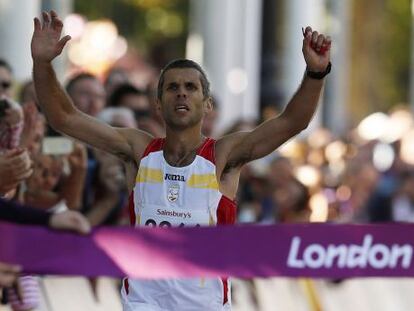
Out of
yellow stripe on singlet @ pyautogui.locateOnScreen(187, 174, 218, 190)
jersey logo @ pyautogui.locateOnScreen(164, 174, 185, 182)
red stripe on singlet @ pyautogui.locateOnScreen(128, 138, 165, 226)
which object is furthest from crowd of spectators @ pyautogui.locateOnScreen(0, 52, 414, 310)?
yellow stripe on singlet @ pyautogui.locateOnScreen(187, 174, 218, 190)

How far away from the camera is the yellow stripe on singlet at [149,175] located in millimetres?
9156

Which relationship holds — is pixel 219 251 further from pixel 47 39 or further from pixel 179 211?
pixel 47 39

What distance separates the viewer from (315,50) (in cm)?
904

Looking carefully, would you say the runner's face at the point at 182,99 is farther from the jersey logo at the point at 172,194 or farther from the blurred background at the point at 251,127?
the blurred background at the point at 251,127

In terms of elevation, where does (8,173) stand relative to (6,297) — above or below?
above

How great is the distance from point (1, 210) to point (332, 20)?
29.7 metres

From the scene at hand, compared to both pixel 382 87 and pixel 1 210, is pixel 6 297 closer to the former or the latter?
pixel 1 210

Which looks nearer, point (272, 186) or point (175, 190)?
point (175, 190)

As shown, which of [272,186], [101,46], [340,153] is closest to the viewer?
[272,186]

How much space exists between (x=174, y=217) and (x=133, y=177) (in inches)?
14.9

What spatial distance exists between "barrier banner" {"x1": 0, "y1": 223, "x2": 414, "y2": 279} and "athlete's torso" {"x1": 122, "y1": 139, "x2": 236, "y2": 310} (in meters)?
0.82

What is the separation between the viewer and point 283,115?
920 centimetres

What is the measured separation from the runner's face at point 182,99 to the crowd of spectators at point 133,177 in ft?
1.32

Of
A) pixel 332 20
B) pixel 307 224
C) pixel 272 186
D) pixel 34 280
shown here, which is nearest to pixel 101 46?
pixel 332 20
